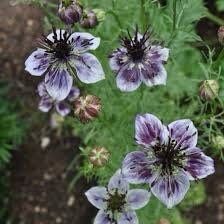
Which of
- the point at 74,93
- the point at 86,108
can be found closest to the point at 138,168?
the point at 86,108

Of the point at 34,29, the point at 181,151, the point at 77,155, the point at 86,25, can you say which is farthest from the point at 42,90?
the point at 34,29

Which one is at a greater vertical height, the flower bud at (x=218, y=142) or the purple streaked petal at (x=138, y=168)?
the purple streaked petal at (x=138, y=168)

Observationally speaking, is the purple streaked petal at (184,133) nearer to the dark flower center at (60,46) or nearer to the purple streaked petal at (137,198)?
the purple streaked petal at (137,198)

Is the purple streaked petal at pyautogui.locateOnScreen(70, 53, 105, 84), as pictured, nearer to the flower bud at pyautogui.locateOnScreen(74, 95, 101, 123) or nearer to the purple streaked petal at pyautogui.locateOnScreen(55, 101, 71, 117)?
the flower bud at pyautogui.locateOnScreen(74, 95, 101, 123)

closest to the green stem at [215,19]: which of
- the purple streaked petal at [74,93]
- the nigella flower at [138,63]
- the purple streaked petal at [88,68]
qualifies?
the purple streaked petal at [74,93]

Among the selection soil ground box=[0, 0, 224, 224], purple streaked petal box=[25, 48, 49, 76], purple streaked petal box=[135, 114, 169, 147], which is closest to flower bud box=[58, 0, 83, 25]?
purple streaked petal box=[25, 48, 49, 76]

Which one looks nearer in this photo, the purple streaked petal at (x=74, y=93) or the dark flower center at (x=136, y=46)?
the dark flower center at (x=136, y=46)

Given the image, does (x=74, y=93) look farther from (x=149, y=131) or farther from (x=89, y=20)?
(x=149, y=131)
